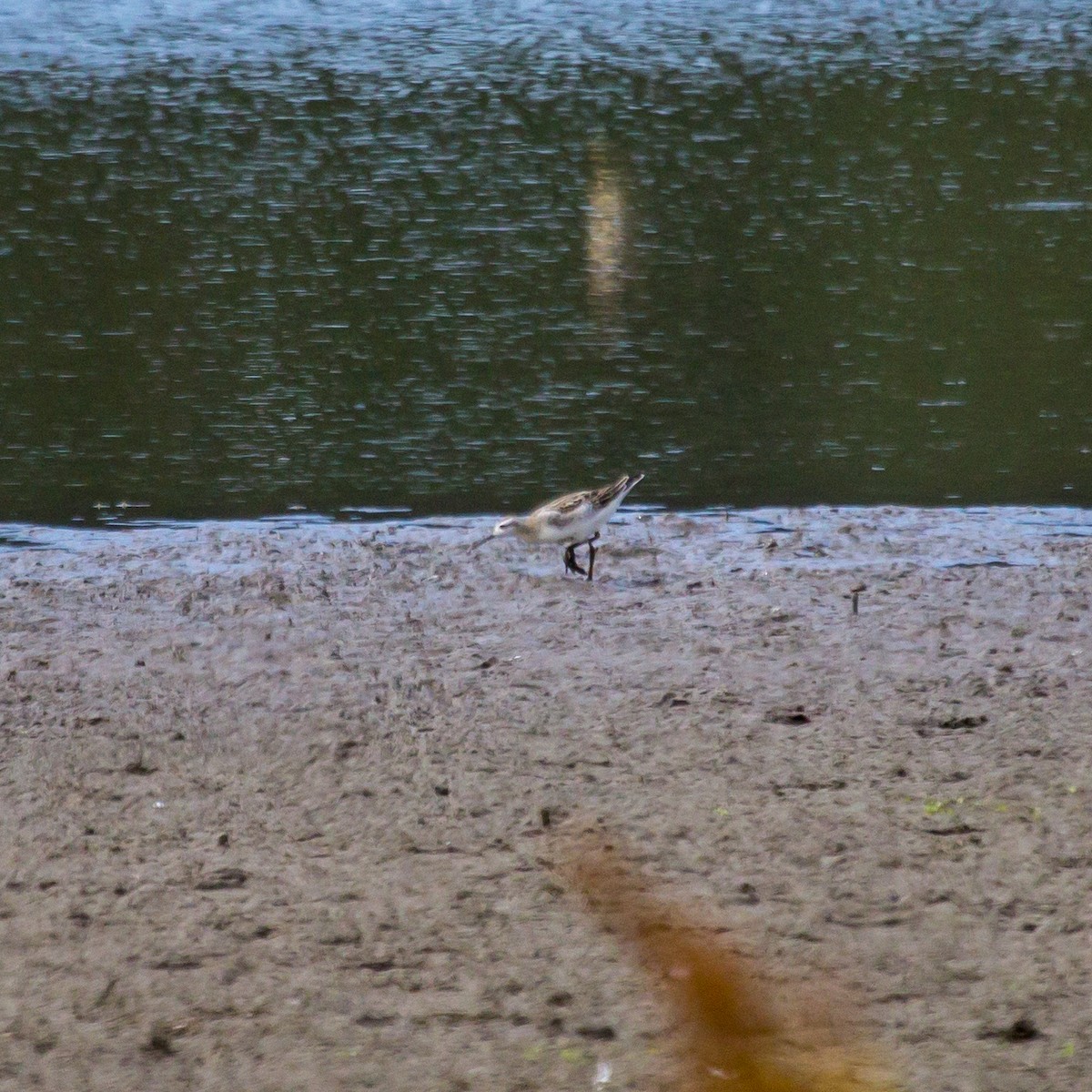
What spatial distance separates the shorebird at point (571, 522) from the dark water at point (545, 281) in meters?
1.47

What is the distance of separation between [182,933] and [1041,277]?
467 inches

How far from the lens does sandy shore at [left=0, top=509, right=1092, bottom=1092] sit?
4.64m

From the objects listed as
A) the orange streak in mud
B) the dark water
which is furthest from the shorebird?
the orange streak in mud

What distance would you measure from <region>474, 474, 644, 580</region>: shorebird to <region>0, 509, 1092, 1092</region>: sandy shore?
0.58ft

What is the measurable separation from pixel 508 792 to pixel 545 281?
9.99 meters

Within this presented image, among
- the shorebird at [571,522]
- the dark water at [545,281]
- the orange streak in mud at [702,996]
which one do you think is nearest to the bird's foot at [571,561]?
the shorebird at [571,522]

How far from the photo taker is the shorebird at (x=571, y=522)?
8.71m

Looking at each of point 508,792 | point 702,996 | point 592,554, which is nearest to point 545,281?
point 592,554

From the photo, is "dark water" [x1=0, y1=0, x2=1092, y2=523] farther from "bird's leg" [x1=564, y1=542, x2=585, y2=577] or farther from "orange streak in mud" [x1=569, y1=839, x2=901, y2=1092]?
"orange streak in mud" [x1=569, y1=839, x2=901, y2=1092]

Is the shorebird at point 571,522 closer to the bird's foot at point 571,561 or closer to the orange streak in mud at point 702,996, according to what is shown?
the bird's foot at point 571,561

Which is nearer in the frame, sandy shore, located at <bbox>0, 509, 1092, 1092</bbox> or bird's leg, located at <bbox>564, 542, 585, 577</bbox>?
sandy shore, located at <bbox>0, 509, 1092, 1092</bbox>

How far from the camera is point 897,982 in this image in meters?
4.80

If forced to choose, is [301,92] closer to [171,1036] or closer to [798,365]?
[798,365]

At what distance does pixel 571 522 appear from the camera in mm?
8711
